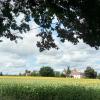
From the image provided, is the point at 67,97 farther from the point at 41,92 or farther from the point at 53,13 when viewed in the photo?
the point at 53,13

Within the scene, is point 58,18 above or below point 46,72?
below

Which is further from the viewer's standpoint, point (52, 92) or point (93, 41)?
point (52, 92)

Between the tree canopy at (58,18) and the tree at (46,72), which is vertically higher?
the tree at (46,72)

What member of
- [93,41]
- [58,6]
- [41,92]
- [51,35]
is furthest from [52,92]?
[58,6]

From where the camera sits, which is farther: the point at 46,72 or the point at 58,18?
the point at 46,72

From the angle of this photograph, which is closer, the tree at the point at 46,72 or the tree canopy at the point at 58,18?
the tree canopy at the point at 58,18

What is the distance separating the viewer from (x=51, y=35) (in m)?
16.3

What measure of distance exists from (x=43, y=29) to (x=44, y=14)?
52.2 inches

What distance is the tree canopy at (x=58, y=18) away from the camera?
13.3 metres

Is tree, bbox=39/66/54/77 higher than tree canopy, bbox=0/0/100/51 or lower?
higher

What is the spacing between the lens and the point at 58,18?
14.8 m

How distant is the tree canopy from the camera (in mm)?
13289

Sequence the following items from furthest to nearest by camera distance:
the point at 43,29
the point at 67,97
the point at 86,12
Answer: the point at 67,97 → the point at 43,29 → the point at 86,12

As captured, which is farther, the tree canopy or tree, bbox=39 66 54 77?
tree, bbox=39 66 54 77
